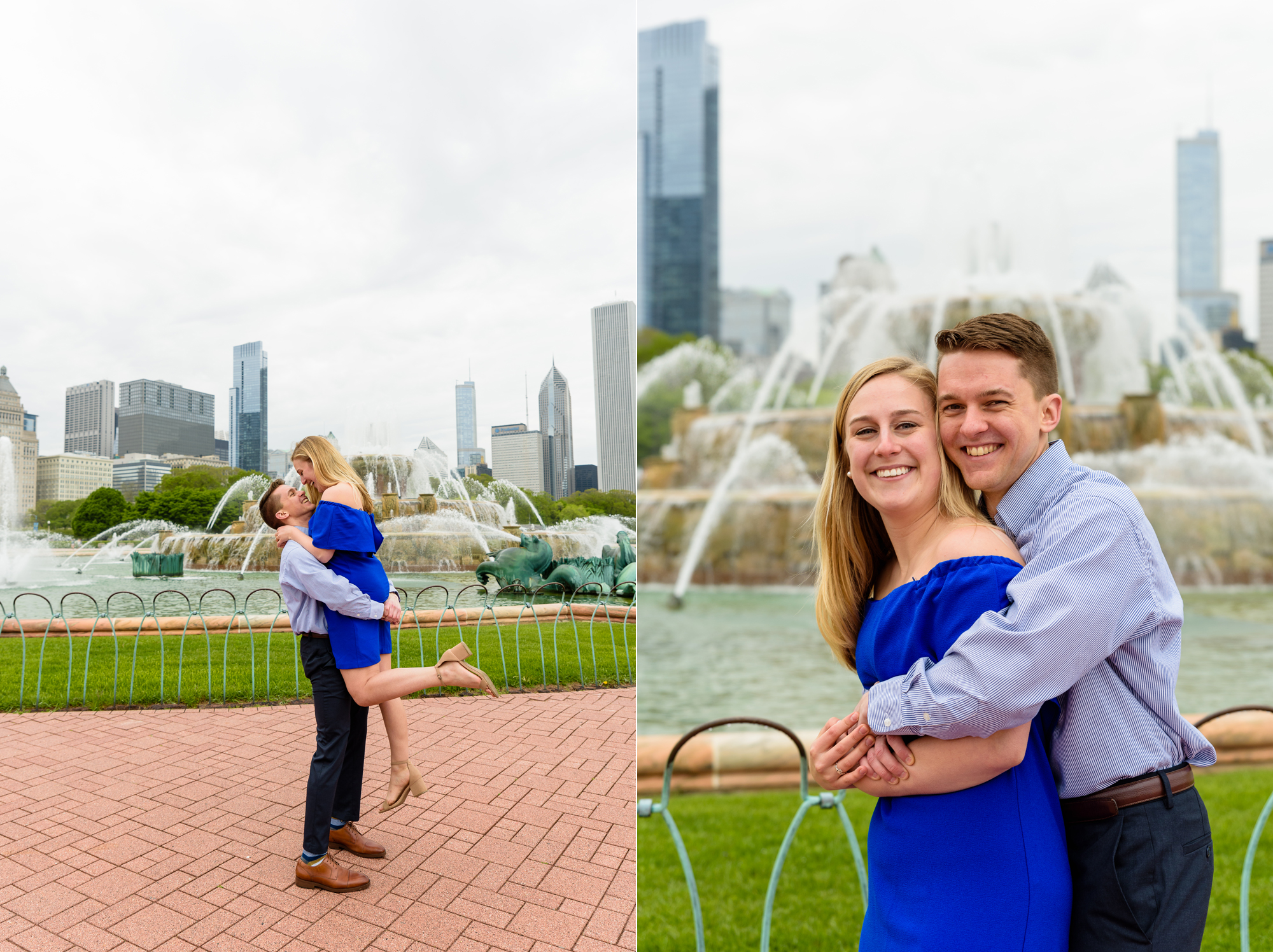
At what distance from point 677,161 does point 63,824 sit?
85170 millimetres

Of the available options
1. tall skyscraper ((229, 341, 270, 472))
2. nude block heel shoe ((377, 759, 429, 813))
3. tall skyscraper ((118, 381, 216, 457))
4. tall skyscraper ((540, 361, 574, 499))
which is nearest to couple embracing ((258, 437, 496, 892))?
nude block heel shoe ((377, 759, 429, 813))

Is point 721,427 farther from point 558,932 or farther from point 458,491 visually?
point 558,932

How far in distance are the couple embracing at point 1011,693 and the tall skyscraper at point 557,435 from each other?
6.94 metres

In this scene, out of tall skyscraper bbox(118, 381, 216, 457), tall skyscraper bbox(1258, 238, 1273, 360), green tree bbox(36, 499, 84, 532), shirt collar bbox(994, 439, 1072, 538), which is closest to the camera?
shirt collar bbox(994, 439, 1072, 538)

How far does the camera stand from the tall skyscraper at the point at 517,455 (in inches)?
333

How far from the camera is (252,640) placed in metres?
6.23

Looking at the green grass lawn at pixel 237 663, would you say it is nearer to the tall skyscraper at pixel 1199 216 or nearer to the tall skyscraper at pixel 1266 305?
the tall skyscraper at pixel 1266 305

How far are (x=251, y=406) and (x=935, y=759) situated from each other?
29.3ft

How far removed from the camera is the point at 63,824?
12.8ft

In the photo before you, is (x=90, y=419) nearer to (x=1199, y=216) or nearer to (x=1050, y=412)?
(x=1050, y=412)

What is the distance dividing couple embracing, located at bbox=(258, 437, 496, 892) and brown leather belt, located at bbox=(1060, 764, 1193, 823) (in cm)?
227

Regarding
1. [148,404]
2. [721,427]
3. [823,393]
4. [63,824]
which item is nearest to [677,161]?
[823,393]

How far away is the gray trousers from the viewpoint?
4.21 ft

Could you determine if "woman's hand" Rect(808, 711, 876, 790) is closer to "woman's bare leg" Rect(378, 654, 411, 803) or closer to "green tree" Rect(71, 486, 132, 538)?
"woman's bare leg" Rect(378, 654, 411, 803)
